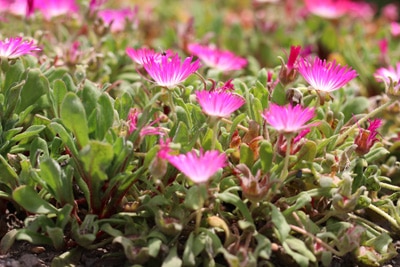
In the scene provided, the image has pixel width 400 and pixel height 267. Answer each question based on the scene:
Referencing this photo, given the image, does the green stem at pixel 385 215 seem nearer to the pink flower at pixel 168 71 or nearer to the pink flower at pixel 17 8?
the pink flower at pixel 168 71

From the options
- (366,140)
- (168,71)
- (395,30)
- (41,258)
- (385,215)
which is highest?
(168,71)

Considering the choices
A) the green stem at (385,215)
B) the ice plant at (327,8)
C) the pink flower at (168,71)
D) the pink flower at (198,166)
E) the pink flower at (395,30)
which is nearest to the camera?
the pink flower at (198,166)

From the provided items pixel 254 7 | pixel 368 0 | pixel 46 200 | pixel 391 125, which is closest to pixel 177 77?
pixel 46 200

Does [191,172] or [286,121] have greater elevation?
[286,121]

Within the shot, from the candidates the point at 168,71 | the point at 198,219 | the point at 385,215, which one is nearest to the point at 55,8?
the point at 168,71

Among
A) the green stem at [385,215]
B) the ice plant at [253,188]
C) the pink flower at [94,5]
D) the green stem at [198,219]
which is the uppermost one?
the pink flower at [94,5]

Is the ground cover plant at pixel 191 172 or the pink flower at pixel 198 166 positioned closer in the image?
A: the pink flower at pixel 198 166

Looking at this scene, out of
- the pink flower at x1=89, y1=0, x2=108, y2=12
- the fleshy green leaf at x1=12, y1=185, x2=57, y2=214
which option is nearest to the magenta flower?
the fleshy green leaf at x1=12, y1=185, x2=57, y2=214

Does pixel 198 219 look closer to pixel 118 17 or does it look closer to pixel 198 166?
pixel 198 166

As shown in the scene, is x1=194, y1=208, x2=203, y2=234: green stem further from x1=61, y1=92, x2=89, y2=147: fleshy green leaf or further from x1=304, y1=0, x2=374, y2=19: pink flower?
x1=304, y1=0, x2=374, y2=19: pink flower

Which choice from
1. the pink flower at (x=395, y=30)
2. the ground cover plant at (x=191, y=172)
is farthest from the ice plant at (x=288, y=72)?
the pink flower at (x=395, y=30)

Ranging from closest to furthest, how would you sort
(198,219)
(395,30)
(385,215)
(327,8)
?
(198,219) → (385,215) → (395,30) → (327,8)
